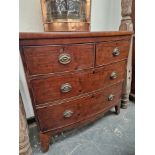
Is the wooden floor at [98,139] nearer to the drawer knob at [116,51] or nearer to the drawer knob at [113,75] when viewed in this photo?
the drawer knob at [113,75]

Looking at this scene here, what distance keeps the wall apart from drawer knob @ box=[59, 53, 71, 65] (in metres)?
0.53

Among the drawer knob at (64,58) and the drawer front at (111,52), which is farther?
the drawer front at (111,52)

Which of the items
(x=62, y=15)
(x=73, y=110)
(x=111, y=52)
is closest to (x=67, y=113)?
(x=73, y=110)

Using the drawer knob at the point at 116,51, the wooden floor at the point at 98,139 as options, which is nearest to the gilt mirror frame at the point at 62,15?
the drawer knob at the point at 116,51

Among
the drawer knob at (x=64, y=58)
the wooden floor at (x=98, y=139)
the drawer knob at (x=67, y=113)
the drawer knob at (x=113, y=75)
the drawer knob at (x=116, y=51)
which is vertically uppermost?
the drawer knob at (x=116, y=51)

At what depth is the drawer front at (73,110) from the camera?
1022 millimetres

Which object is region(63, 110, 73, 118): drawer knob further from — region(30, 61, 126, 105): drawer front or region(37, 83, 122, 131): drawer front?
region(30, 61, 126, 105): drawer front

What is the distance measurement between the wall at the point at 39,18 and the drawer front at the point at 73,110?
461 millimetres

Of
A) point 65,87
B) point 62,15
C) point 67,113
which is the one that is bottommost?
point 67,113

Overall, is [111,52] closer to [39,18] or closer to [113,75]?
[113,75]

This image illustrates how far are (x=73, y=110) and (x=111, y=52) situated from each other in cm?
53

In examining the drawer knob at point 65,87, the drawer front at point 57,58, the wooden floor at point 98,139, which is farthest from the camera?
the wooden floor at point 98,139

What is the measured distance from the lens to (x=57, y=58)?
2.93 ft
